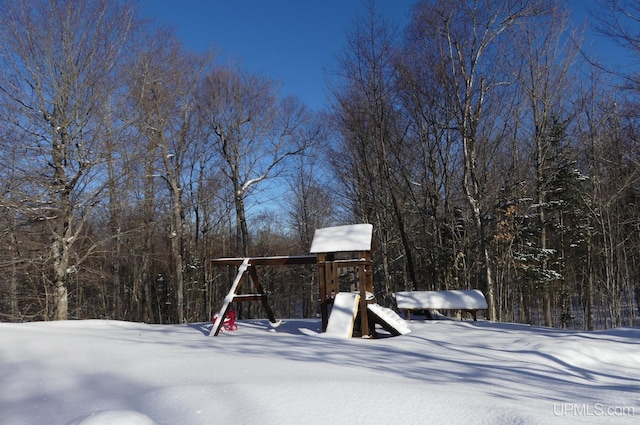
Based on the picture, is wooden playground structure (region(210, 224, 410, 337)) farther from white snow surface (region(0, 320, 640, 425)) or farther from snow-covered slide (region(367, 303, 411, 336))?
→ white snow surface (region(0, 320, 640, 425))

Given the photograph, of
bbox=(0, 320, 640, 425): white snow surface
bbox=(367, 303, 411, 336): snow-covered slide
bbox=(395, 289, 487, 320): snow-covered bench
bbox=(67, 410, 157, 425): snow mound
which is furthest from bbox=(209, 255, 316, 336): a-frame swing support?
bbox=(67, 410, 157, 425): snow mound

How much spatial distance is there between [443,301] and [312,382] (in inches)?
294

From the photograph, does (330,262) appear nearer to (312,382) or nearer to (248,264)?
(248,264)

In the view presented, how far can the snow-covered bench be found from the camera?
9.68m

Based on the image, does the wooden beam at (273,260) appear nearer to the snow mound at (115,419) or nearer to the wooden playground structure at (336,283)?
the wooden playground structure at (336,283)

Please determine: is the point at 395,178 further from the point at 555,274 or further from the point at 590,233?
the point at 590,233

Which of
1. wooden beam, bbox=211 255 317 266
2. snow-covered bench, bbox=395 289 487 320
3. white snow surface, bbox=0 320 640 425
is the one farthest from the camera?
snow-covered bench, bbox=395 289 487 320

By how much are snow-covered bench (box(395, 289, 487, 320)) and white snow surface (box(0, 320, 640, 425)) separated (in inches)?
140

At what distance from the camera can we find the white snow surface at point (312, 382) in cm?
255

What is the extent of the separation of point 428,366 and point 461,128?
1030 centimetres

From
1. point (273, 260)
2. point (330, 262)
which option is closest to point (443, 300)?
point (330, 262)

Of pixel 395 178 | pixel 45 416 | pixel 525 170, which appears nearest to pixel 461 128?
pixel 395 178

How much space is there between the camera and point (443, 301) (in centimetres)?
991

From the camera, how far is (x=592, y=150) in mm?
17516
